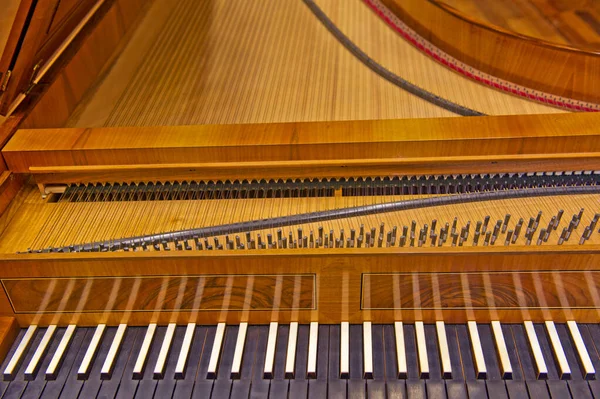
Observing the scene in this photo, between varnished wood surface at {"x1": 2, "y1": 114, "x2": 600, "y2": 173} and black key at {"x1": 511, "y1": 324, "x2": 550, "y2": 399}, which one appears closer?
black key at {"x1": 511, "y1": 324, "x2": 550, "y2": 399}

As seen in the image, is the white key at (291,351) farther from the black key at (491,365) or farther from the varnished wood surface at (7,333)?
the varnished wood surface at (7,333)

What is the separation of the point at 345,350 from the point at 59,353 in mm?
1000

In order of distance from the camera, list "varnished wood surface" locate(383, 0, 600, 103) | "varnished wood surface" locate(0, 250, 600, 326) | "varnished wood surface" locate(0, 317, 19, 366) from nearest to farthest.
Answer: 1. "varnished wood surface" locate(0, 250, 600, 326)
2. "varnished wood surface" locate(0, 317, 19, 366)
3. "varnished wood surface" locate(383, 0, 600, 103)

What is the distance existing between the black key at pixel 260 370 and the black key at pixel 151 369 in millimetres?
339

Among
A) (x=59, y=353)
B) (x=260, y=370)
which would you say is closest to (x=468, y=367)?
(x=260, y=370)

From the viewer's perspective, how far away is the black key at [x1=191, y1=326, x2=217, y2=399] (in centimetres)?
204

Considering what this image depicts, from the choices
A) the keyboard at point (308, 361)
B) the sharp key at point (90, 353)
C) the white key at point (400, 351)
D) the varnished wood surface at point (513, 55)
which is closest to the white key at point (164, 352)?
the keyboard at point (308, 361)

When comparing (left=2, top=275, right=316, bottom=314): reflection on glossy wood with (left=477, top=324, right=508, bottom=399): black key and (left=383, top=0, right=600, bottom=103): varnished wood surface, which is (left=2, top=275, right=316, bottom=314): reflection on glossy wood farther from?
(left=383, top=0, right=600, bottom=103): varnished wood surface

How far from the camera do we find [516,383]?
2.03 meters

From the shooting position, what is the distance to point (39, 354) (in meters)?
2.13

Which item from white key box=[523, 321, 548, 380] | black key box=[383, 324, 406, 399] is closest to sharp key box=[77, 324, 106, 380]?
black key box=[383, 324, 406, 399]

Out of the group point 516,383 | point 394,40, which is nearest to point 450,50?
point 394,40

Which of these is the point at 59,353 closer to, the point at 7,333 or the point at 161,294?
the point at 7,333

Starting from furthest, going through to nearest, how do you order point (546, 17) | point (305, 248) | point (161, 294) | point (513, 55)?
point (546, 17) < point (513, 55) < point (161, 294) < point (305, 248)
